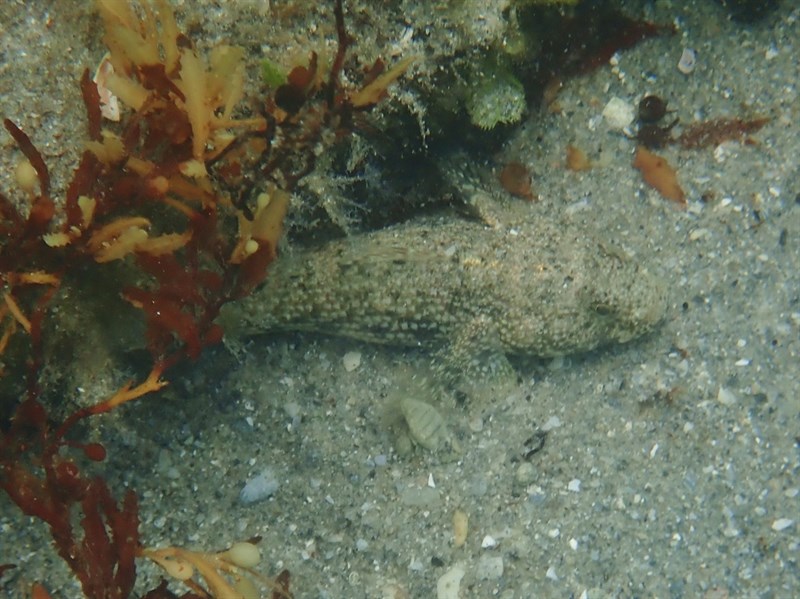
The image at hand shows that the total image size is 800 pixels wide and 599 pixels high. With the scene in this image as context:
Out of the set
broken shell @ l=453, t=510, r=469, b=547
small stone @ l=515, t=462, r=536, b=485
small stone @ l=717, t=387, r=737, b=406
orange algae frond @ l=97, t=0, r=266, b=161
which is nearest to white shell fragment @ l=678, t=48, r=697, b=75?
small stone @ l=717, t=387, r=737, b=406

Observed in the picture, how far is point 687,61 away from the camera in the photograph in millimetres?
5207

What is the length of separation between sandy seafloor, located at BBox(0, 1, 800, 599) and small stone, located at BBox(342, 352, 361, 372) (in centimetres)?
3

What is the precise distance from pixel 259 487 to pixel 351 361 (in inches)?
44.1

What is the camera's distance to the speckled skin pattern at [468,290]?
459 centimetres

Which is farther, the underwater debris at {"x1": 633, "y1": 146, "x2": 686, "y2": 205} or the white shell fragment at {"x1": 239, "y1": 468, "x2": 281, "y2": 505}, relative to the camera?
the underwater debris at {"x1": 633, "y1": 146, "x2": 686, "y2": 205}

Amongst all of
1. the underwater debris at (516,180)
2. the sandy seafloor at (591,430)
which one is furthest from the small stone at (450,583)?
the underwater debris at (516,180)

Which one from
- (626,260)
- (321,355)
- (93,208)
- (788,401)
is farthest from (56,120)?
(788,401)

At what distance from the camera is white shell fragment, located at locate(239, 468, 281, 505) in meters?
4.40

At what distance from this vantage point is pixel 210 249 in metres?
3.67

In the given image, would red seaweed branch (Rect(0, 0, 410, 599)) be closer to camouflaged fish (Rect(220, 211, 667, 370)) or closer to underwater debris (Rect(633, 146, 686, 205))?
camouflaged fish (Rect(220, 211, 667, 370))

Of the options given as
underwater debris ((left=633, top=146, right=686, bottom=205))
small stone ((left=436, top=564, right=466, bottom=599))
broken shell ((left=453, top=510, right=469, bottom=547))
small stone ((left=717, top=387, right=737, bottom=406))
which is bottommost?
Result: small stone ((left=436, top=564, right=466, bottom=599))

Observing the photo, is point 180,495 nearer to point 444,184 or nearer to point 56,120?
point 56,120

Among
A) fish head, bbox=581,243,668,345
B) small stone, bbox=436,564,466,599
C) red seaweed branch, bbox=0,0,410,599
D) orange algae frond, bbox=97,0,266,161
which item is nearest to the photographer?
orange algae frond, bbox=97,0,266,161

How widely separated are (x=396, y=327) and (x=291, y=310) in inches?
29.9
